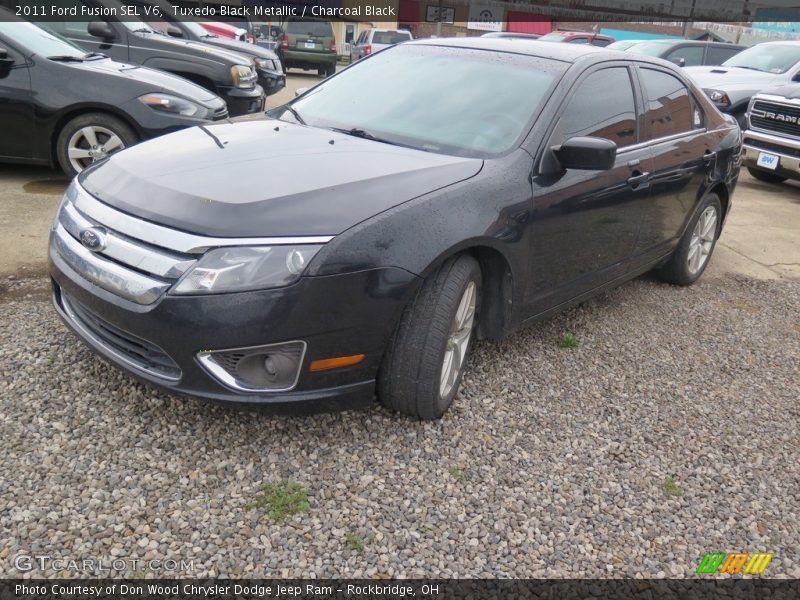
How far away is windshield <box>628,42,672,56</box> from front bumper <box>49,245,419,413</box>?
35.9 ft

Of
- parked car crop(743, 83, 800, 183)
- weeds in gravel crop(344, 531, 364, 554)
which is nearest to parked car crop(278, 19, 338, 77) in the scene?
parked car crop(743, 83, 800, 183)

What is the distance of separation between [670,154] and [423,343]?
2387mm

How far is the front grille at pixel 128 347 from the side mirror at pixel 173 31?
24.7 feet

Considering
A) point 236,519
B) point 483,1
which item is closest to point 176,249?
point 236,519

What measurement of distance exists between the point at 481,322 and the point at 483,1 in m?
39.2

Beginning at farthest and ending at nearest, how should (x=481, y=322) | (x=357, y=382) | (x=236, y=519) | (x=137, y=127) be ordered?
(x=137, y=127), (x=481, y=322), (x=357, y=382), (x=236, y=519)

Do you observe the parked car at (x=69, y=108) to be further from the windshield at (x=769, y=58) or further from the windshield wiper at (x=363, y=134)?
the windshield at (x=769, y=58)

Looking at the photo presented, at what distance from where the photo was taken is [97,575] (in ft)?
6.61

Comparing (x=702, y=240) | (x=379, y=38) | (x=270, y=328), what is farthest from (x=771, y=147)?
(x=379, y=38)

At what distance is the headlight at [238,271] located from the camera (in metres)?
2.29

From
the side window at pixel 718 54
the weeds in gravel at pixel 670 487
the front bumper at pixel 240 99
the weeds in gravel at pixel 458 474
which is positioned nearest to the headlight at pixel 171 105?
the front bumper at pixel 240 99

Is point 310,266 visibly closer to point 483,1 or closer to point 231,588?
point 231,588

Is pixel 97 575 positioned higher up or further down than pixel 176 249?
further down

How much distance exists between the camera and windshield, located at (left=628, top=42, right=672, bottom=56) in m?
11.7
